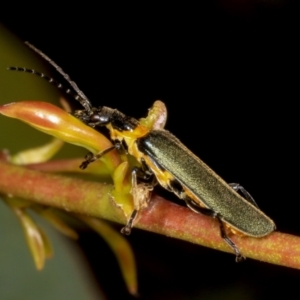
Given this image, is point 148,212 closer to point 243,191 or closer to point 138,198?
point 138,198

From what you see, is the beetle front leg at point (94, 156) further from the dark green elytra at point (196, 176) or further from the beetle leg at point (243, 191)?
the beetle leg at point (243, 191)

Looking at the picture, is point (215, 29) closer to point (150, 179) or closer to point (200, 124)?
point (200, 124)

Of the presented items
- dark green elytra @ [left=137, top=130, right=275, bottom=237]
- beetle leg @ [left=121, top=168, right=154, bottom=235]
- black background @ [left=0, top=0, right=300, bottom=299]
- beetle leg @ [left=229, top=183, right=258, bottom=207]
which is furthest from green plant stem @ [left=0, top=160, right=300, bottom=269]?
black background @ [left=0, top=0, right=300, bottom=299]

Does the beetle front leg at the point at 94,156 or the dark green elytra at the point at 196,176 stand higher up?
the beetle front leg at the point at 94,156

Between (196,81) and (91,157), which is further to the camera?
(196,81)

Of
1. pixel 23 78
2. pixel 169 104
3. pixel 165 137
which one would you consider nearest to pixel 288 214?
pixel 169 104

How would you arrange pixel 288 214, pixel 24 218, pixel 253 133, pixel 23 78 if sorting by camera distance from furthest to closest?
pixel 253 133, pixel 288 214, pixel 23 78, pixel 24 218

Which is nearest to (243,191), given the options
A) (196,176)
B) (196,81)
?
(196,176)

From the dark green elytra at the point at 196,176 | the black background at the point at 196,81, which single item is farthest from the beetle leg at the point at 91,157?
the black background at the point at 196,81
